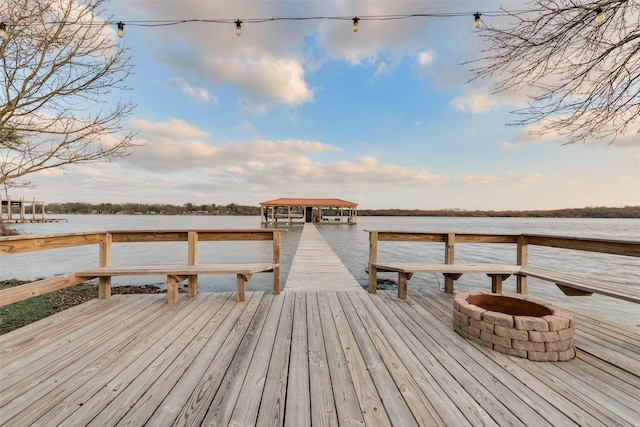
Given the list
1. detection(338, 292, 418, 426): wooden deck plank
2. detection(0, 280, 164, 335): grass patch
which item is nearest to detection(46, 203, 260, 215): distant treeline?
detection(0, 280, 164, 335): grass patch

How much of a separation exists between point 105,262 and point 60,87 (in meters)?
2.37

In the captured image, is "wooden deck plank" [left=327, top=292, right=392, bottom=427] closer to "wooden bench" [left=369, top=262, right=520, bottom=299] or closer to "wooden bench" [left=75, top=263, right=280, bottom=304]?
"wooden bench" [left=369, top=262, right=520, bottom=299]

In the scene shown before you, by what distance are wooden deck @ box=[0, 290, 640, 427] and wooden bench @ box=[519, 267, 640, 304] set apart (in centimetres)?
38

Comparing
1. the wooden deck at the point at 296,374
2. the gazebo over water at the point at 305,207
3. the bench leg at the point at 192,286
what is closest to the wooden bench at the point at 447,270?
the wooden deck at the point at 296,374

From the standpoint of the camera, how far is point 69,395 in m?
1.43

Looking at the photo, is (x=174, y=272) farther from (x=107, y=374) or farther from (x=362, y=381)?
(x=362, y=381)

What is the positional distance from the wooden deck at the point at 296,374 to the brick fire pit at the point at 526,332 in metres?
0.08

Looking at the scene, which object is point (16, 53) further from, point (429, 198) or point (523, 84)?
point (429, 198)

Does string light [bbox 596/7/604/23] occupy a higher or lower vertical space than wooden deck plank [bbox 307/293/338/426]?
higher

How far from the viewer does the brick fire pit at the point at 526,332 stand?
6.17ft

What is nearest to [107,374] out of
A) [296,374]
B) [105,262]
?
[296,374]

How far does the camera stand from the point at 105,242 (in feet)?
10.9

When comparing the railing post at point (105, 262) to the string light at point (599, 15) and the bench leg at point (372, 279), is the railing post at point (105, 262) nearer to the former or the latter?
the bench leg at point (372, 279)

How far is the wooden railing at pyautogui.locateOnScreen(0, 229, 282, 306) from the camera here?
2.39 metres
